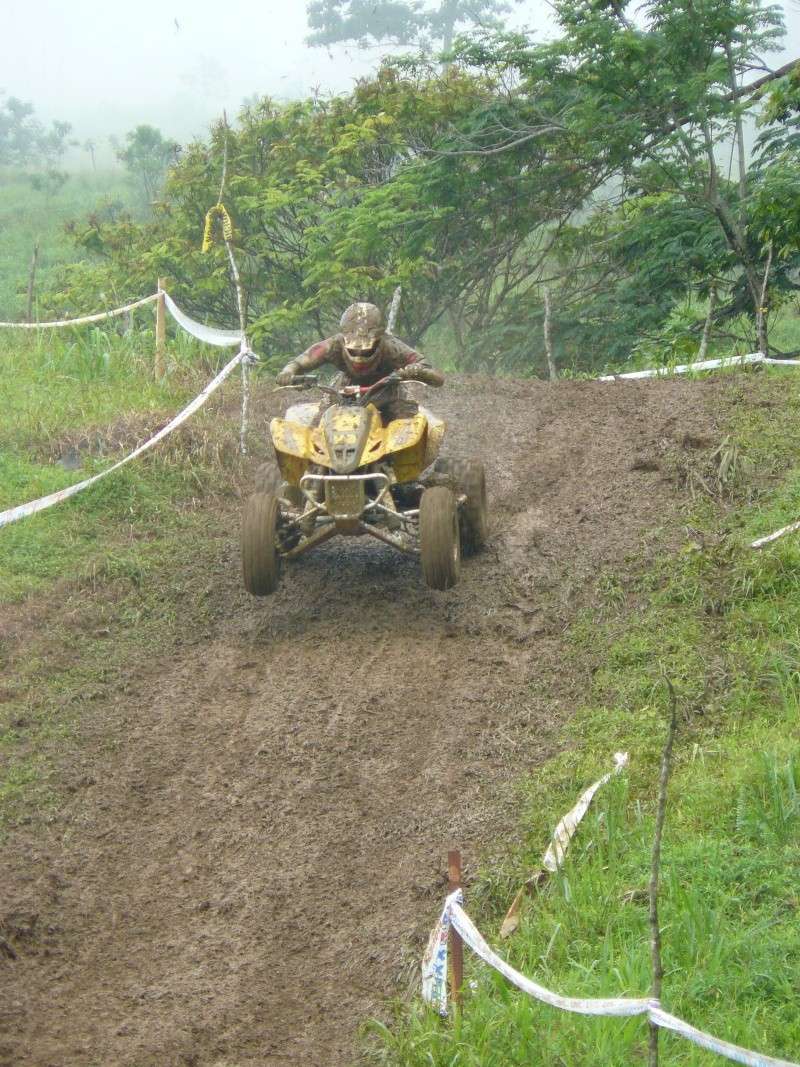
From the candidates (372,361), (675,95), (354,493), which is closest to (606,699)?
(354,493)

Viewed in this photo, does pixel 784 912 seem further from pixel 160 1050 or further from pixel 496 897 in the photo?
pixel 160 1050

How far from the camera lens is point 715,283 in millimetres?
14680

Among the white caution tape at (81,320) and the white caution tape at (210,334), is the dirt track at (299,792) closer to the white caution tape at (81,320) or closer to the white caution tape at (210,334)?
the white caution tape at (210,334)

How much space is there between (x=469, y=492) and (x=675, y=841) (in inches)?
165

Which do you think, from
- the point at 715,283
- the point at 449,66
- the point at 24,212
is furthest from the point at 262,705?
the point at 24,212

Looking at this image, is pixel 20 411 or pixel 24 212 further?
pixel 24 212

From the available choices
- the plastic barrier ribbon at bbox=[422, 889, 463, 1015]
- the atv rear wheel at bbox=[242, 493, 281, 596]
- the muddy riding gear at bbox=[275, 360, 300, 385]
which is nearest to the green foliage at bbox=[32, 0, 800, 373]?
the muddy riding gear at bbox=[275, 360, 300, 385]

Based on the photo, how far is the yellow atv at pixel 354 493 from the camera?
817cm

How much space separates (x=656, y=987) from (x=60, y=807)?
3936mm

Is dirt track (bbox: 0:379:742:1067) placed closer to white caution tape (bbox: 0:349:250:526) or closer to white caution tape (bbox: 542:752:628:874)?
white caution tape (bbox: 542:752:628:874)

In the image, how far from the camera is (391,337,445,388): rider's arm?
28.7ft

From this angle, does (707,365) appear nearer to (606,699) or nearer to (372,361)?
(372,361)

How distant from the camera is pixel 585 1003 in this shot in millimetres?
3445

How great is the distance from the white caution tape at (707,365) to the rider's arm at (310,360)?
16.2ft
